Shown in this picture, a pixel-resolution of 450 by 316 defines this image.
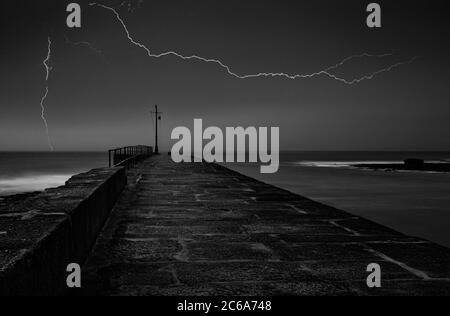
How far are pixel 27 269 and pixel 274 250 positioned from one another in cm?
273

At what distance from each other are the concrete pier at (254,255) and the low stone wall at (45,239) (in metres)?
0.31

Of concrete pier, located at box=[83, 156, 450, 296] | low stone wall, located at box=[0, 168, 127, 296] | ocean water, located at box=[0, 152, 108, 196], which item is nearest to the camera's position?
low stone wall, located at box=[0, 168, 127, 296]

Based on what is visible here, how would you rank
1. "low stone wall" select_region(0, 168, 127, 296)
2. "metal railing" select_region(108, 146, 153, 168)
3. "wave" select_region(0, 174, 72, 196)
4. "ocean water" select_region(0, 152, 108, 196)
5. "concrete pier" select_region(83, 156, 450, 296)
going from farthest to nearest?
"ocean water" select_region(0, 152, 108, 196), "wave" select_region(0, 174, 72, 196), "metal railing" select_region(108, 146, 153, 168), "concrete pier" select_region(83, 156, 450, 296), "low stone wall" select_region(0, 168, 127, 296)

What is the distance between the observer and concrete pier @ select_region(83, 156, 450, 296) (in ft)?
11.2

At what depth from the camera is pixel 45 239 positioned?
2.65m

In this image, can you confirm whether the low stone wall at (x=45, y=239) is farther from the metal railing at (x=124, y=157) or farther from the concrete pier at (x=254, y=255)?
the metal railing at (x=124, y=157)

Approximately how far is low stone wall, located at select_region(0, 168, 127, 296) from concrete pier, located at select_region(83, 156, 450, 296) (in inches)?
12.2

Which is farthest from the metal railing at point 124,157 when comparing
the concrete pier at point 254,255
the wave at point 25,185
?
the wave at point 25,185

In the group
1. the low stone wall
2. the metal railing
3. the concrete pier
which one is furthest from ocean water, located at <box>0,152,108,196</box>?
the low stone wall

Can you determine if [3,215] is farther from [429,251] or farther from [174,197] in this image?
[174,197]

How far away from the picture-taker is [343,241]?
5.03 meters

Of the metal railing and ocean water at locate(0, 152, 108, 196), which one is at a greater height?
the metal railing

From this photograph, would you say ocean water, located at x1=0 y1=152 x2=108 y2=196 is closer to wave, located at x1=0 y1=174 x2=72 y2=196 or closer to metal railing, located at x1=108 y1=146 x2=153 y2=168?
wave, located at x1=0 y1=174 x2=72 y2=196

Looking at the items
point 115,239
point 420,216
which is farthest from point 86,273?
point 420,216
